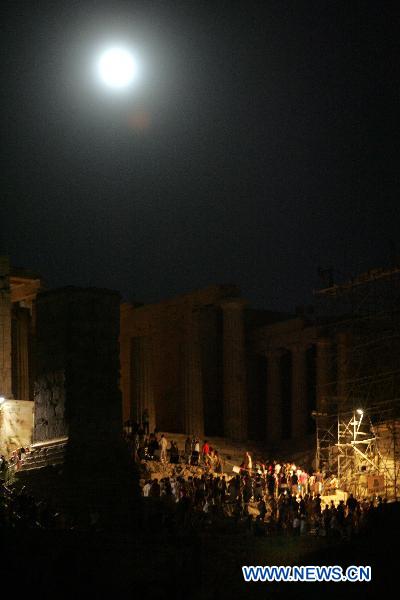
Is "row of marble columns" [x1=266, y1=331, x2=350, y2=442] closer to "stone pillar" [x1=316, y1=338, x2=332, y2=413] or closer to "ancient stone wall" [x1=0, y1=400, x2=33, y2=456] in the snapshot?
"stone pillar" [x1=316, y1=338, x2=332, y2=413]

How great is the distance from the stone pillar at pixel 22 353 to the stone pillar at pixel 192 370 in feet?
19.8

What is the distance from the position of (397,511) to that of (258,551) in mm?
3731

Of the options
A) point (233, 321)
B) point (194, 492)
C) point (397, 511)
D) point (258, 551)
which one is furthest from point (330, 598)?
point (233, 321)

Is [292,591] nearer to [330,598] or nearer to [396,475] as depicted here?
[330,598]

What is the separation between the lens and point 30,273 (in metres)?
42.8

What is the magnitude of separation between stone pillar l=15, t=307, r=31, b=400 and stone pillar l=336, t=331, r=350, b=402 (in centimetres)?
1002

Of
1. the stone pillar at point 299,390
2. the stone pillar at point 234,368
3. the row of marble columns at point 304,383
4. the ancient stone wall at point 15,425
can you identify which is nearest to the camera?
the ancient stone wall at point 15,425

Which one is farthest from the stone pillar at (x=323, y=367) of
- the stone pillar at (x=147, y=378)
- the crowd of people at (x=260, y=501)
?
the crowd of people at (x=260, y=501)

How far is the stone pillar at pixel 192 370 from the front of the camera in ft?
153

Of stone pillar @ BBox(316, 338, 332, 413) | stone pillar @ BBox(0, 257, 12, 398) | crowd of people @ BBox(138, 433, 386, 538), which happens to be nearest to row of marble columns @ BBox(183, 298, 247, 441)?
stone pillar @ BBox(316, 338, 332, 413)

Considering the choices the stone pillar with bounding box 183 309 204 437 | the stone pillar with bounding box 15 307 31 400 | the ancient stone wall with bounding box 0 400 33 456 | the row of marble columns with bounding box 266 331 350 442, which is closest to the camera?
the ancient stone wall with bounding box 0 400 33 456

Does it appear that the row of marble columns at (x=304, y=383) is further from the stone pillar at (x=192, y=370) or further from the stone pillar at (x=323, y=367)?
the stone pillar at (x=192, y=370)

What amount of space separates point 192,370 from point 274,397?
412cm

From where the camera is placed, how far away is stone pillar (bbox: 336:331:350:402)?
43.5 m
